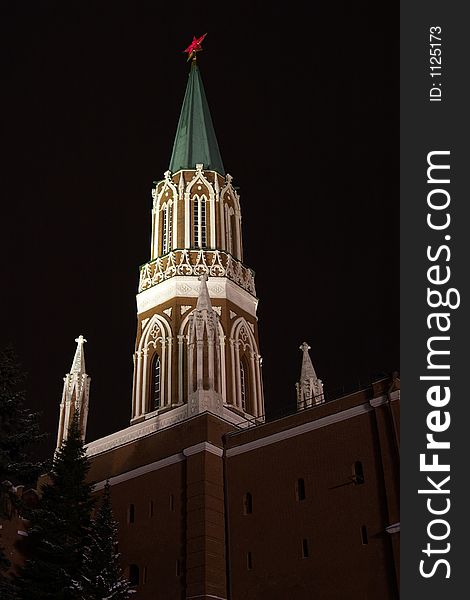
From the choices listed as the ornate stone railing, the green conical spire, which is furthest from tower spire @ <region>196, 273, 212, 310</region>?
the green conical spire

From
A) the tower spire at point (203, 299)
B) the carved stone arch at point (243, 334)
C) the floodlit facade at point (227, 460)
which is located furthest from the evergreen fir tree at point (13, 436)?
the carved stone arch at point (243, 334)

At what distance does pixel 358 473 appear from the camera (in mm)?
25391

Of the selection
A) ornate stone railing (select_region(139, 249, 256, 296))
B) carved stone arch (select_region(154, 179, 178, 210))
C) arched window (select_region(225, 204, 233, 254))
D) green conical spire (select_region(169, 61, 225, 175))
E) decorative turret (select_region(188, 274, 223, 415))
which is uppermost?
green conical spire (select_region(169, 61, 225, 175))

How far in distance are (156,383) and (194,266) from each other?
567 centimetres

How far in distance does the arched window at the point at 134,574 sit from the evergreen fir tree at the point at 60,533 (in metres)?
2.94

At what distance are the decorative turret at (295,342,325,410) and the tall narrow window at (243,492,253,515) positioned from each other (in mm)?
8794

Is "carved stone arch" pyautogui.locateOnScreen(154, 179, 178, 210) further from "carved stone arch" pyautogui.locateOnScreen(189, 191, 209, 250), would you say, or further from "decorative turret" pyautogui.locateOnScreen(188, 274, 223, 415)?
"decorative turret" pyautogui.locateOnScreen(188, 274, 223, 415)

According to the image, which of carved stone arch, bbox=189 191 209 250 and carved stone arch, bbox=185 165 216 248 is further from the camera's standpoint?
carved stone arch, bbox=185 165 216 248

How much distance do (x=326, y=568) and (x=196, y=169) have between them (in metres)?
21.9

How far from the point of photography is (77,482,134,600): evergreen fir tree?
78.0 feet

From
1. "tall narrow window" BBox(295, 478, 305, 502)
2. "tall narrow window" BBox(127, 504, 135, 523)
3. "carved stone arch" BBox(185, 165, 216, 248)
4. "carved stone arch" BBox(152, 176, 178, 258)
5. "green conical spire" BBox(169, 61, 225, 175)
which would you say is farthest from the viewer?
"green conical spire" BBox(169, 61, 225, 175)

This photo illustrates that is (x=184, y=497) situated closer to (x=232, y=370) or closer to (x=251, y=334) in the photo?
(x=232, y=370)

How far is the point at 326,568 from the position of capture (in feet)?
80.7

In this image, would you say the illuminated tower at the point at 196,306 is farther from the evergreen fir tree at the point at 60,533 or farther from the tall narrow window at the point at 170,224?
the evergreen fir tree at the point at 60,533
